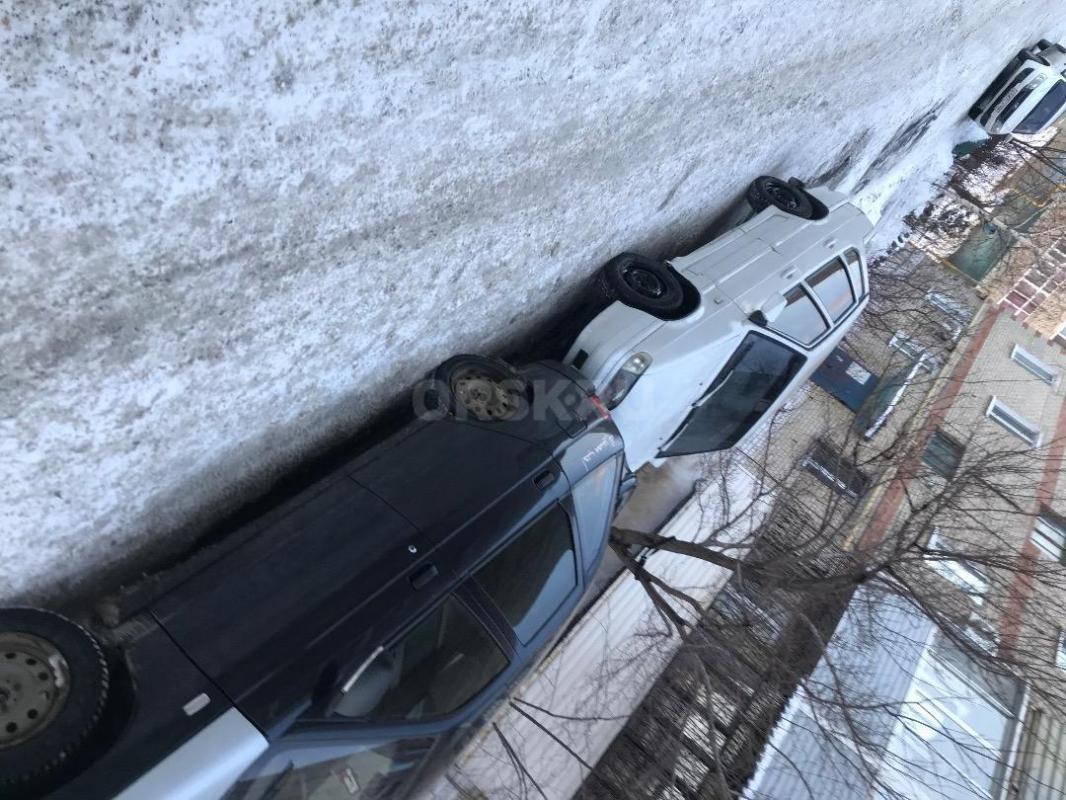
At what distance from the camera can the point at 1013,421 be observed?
11.4 metres

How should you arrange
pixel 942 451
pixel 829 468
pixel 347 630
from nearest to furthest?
pixel 347 630, pixel 829 468, pixel 942 451

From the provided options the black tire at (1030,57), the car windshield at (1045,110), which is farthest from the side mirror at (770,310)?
the black tire at (1030,57)

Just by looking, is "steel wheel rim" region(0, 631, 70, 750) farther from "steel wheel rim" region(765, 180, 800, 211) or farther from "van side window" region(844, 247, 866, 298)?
"steel wheel rim" region(765, 180, 800, 211)

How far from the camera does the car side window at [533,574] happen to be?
2.93 meters

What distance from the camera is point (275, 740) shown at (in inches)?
84.2

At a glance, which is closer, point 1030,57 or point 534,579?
point 534,579

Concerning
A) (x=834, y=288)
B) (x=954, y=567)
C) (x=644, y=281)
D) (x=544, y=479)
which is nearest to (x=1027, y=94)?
(x=954, y=567)

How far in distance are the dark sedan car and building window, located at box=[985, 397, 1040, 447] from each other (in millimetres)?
10598

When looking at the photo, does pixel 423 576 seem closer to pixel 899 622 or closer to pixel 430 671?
pixel 430 671

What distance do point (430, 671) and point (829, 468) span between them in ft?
23.5

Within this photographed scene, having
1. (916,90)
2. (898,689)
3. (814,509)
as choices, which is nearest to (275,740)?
(898,689)

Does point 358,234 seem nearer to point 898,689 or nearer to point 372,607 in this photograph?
point 372,607

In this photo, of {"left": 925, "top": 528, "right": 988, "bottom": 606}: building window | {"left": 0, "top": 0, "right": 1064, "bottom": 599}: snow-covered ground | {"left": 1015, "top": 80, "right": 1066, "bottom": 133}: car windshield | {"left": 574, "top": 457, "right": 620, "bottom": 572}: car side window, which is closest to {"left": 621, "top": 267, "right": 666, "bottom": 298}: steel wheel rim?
{"left": 0, "top": 0, "right": 1064, "bottom": 599}: snow-covered ground

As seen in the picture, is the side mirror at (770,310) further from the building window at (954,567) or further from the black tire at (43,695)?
the black tire at (43,695)
